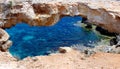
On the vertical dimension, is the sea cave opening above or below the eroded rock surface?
below

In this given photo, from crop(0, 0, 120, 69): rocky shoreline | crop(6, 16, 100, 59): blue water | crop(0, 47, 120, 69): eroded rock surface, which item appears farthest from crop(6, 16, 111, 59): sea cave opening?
crop(0, 47, 120, 69): eroded rock surface

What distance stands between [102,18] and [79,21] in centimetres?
750

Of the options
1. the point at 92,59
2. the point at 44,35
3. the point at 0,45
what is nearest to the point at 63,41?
the point at 44,35

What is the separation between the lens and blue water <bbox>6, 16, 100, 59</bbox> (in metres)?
18.7

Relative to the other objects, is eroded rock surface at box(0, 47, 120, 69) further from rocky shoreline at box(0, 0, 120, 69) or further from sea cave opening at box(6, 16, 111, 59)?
sea cave opening at box(6, 16, 111, 59)

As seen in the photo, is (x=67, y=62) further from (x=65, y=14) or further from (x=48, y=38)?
(x=48, y=38)

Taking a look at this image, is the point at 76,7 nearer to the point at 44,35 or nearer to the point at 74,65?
the point at 44,35

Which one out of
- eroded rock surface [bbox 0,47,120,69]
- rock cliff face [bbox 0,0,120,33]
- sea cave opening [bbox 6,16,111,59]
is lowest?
sea cave opening [bbox 6,16,111,59]

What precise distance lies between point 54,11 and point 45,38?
3911 mm

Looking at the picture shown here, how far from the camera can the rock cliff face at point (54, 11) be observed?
1739 centimetres

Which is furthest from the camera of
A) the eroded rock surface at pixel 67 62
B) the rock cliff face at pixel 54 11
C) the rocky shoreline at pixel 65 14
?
the rock cliff face at pixel 54 11

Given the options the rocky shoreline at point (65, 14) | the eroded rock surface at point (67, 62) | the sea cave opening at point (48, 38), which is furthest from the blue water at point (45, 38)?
the eroded rock surface at point (67, 62)

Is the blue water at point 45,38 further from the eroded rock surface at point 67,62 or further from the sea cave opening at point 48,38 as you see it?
the eroded rock surface at point 67,62

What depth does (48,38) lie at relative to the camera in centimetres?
2127
